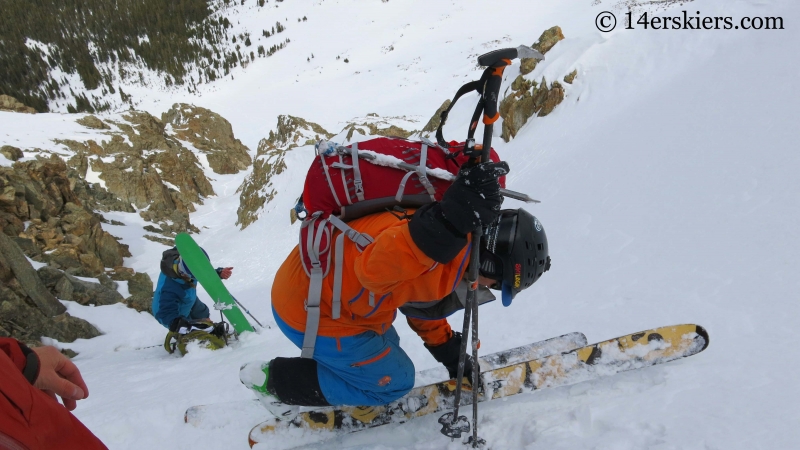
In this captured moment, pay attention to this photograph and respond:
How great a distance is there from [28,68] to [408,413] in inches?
3822

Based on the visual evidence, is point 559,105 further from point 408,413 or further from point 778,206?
point 408,413

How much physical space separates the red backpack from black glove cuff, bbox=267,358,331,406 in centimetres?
69

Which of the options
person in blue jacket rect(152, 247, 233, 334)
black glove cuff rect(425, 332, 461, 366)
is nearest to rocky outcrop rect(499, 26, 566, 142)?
person in blue jacket rect(152, 247, 233, 334)

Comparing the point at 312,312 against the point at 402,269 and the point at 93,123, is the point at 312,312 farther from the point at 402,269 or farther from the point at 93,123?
the point at 93,123

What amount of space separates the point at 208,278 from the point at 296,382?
4.88 m

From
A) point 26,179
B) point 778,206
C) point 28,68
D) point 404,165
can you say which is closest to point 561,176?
point 778,206

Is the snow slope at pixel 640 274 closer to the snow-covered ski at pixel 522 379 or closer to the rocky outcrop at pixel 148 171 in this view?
the snow-covered ski at pixel 522 379

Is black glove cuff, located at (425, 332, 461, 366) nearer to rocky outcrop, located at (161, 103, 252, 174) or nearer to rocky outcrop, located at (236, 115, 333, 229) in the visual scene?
rocky outcrop, located at (236, 115, 333, 229)

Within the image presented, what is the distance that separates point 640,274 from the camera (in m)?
4.33

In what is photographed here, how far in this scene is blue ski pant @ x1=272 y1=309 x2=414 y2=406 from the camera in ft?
8.00

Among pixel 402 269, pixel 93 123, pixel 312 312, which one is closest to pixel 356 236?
pixel 402 269

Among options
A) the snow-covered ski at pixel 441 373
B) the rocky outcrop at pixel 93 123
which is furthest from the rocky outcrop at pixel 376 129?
the snow-covered ski at pixel 441 373

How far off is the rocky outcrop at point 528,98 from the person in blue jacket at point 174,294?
12.1 meters

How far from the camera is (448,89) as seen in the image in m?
37.4
